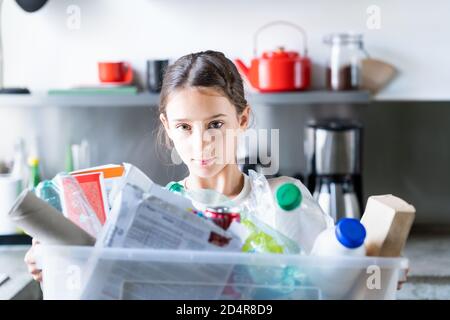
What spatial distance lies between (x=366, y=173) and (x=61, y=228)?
1440 millimetres

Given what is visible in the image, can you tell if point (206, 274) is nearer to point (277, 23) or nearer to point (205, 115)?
point (205, 115)

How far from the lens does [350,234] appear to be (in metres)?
0.40

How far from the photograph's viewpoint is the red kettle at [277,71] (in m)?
1.63

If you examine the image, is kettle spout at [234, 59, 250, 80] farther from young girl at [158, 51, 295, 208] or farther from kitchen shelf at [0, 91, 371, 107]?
young girl at [158, 51, 295, 208]

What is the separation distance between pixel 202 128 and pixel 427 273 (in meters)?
0.95

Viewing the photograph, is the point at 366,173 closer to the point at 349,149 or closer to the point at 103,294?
the point at 349,149

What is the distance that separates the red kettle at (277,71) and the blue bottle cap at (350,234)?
1.24 m

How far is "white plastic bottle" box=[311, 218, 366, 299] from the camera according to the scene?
15.3 inches

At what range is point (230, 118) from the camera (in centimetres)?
57

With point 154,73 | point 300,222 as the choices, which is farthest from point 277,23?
point 300,222

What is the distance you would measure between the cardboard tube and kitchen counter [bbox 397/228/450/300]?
102 cm

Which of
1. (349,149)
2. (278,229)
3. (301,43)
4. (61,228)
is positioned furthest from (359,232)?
(301,43)

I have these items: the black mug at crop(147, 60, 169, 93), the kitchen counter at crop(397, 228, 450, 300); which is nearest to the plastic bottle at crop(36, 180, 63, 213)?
the kitchen counter at crop(397, 228, 450, 300)
